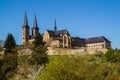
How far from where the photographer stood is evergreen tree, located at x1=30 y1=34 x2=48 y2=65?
70.6 metres

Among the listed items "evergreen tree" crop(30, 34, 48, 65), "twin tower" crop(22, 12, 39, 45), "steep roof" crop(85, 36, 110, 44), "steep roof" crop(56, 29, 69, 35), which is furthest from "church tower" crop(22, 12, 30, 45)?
"evergreen tree" crop(30, 34, 48, 65)

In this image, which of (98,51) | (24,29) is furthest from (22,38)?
(98,51)

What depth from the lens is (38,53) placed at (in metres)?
73.6

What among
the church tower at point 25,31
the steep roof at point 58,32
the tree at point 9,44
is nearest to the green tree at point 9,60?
the tree at point 9,44

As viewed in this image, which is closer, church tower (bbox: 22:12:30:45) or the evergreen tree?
the evergreen tree

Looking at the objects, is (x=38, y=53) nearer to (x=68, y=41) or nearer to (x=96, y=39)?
(x=68, y=41)

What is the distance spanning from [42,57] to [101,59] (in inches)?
705

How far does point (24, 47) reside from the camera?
96.9 meters

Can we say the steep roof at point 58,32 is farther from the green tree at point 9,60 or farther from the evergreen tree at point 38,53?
the evergreen tree at point 38,53

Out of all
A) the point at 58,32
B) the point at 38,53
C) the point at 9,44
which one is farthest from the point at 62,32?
the point at 38,53

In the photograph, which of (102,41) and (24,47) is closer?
(24,47)

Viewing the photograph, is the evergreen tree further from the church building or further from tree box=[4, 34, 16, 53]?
the church building

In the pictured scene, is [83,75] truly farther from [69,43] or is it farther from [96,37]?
[96,37]

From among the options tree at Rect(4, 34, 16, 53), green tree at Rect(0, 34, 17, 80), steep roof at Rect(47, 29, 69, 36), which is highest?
steep roof at Rect(47, 29, 69, 36)
